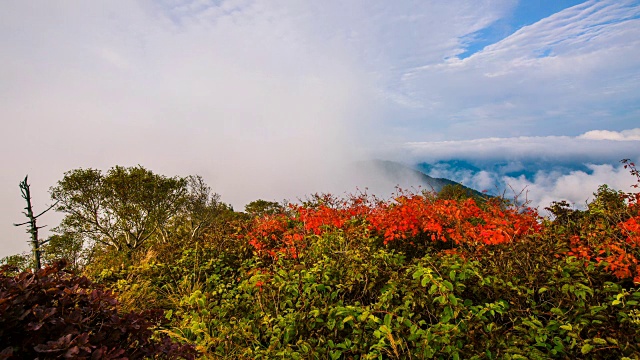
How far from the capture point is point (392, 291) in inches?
172

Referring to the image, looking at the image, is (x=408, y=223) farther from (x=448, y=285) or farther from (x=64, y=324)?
(x=64, y=324)

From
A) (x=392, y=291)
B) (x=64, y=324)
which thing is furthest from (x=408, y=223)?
(x=64, y=324)

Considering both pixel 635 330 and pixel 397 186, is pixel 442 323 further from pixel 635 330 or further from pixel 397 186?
pixel 397 186

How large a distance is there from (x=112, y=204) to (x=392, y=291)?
24631 millimetres

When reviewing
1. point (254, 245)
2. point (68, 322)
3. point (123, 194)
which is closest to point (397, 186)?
point (254, 245)

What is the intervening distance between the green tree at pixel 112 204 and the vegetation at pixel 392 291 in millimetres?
18612

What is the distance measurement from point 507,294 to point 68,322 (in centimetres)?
430

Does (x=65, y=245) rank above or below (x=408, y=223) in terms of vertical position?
below

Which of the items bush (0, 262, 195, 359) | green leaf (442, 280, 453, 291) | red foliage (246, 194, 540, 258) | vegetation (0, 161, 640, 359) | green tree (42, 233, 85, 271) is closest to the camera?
bush (0, 262, 195, 359)

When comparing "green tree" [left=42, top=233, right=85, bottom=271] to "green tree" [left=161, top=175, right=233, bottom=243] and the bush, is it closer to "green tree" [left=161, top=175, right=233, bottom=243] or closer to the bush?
"green tree" [left=161, top=175, right=233, bottom=243]

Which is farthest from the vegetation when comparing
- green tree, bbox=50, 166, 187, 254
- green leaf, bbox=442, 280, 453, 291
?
green tree, bbox=50, 166, 187, 254

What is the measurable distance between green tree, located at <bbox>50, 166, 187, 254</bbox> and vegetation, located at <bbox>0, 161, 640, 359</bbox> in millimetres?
18612

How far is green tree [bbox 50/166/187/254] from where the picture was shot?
80.1ft

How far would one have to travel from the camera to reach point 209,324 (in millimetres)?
4965
